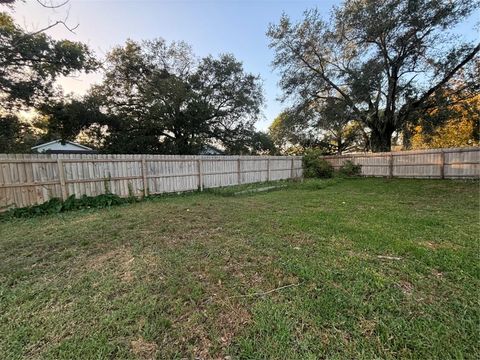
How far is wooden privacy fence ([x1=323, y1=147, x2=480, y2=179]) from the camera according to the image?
30.4 feet

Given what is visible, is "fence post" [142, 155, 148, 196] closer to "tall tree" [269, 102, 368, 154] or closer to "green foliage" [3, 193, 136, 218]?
"green foliage" [3, 193, 136, 218]

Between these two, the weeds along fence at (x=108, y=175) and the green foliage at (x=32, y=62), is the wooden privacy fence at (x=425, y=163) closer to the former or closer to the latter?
the weeds along fence at (x=108, y=175)

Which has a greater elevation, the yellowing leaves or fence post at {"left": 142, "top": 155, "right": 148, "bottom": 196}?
the yellowing leaves

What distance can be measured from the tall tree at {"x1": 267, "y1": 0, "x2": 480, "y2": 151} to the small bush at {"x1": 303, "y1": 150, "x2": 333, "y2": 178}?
370 cm

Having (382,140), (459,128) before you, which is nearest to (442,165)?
(382,140)

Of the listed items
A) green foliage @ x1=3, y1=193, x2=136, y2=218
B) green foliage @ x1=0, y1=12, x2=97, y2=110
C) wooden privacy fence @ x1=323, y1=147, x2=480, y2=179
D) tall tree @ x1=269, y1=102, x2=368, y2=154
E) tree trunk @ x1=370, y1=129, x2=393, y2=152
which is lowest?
green foliage @ x1=3, y1=193, x2=136, y2=218

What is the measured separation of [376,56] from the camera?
11.8 m

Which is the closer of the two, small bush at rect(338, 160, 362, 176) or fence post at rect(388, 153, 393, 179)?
fence post at rect(388, 153, 393, 179)

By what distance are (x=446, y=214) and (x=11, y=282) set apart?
7050 millimetres

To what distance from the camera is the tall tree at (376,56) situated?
10.3m

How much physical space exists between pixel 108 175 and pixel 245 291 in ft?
20.6

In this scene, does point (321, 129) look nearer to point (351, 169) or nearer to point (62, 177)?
point (351, 169)

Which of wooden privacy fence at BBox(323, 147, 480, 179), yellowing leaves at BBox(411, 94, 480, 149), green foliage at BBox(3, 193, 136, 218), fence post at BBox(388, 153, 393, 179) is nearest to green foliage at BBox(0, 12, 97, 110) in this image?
green foliage at BBox(3, 193, 136, 218)

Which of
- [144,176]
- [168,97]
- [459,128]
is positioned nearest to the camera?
[144,176]
